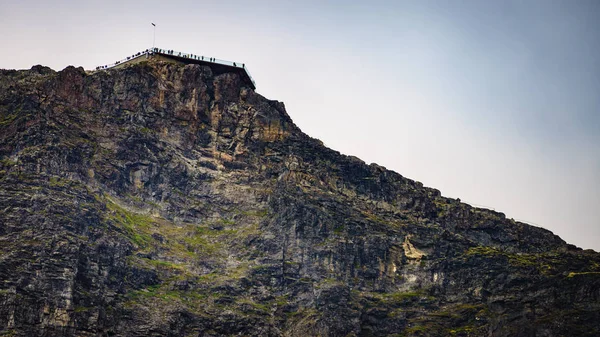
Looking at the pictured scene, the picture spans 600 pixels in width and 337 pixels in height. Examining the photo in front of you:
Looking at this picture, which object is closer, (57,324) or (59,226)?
(57,324)

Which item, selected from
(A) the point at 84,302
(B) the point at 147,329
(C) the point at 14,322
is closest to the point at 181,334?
(B) the point at 147,329

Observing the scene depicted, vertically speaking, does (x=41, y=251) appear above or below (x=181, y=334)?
above

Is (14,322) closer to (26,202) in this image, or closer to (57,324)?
(57,324)

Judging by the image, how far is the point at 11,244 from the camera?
7515 inches

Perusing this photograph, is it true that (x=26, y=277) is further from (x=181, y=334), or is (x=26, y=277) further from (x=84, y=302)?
(x=181, y=334)

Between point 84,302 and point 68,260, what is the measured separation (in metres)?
8.33

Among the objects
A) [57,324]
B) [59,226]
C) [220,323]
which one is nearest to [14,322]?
[57,324]

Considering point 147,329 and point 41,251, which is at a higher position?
point 41,251

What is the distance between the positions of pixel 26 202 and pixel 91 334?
30.0 m

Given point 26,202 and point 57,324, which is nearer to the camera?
point 57,324

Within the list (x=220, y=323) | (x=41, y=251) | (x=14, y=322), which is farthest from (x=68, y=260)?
(x=220, y=323)

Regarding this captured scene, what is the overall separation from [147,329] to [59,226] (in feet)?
83.0

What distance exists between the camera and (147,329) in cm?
19262

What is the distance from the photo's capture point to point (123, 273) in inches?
7854
